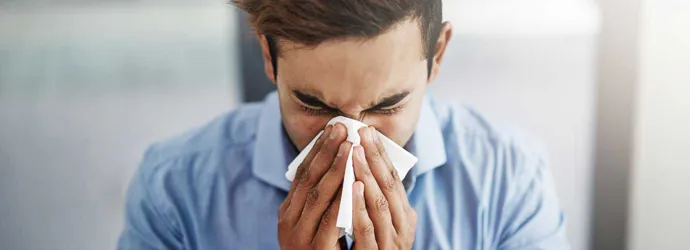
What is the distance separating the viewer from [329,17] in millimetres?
532

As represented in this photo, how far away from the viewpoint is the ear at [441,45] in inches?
24.8

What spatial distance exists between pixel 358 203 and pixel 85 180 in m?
0.33

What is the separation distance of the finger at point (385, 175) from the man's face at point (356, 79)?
0.10 feet

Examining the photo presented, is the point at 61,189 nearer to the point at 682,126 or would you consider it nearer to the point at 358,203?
the point at 358,203

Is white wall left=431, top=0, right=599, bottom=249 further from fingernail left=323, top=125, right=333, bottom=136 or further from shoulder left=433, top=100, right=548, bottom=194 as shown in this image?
fingernail left=323, top=125, right=333, bottom=136

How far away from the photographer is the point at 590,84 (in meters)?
0.69

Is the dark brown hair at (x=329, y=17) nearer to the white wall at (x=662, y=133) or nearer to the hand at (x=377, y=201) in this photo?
the hand at (x=377, y=201)

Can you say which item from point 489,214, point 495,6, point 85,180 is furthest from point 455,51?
point 85,180

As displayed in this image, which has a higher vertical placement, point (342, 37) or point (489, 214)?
point (342, 37)

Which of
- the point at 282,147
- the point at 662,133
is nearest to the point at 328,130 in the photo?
the point at 282,147

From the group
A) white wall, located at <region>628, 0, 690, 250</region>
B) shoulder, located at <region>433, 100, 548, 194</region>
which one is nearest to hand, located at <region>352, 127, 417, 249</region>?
shoulder, located at <region>433, 100, 548, 194</region>

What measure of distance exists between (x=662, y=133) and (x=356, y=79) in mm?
380

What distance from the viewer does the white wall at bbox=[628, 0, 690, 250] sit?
2.23 ft

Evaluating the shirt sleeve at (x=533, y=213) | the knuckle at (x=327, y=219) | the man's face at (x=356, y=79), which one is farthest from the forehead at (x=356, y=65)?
the shirt sleeve at (x=533, y=213)
